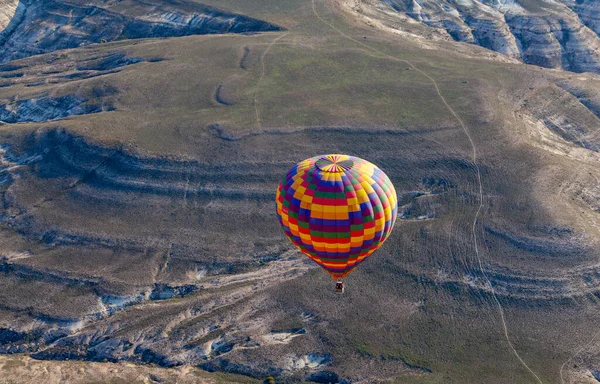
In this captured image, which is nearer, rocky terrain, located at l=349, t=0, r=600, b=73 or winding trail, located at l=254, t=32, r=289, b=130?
winding trail, located at l=254, t=32, r=289, b=130

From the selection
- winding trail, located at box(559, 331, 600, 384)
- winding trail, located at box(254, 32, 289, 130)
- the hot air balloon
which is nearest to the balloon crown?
the hot air balloon

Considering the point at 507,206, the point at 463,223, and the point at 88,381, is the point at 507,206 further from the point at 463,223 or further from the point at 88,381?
the point at 88,381

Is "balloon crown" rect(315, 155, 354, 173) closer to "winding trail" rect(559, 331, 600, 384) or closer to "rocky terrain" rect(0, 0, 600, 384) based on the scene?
"rocky terrain" rect(0, 0, 600, 384)

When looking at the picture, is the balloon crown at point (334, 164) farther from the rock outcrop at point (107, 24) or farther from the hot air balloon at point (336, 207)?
the rock outcrop at point (107, 24)

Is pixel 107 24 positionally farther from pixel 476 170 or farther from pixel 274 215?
pixel 476 170

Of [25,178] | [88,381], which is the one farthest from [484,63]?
[88,381]

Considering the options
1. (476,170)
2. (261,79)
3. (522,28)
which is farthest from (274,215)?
(522,28)
